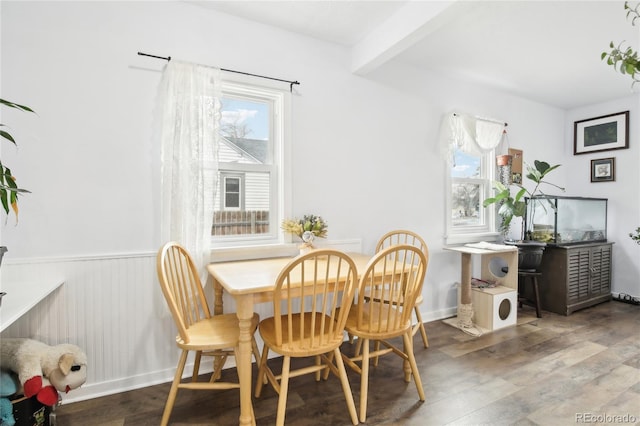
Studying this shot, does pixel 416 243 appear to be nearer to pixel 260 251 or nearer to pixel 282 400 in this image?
pixel 260 251

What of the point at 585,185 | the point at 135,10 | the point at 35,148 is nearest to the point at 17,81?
the point at 35,148

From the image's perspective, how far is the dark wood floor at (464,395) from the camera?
5.94 feet

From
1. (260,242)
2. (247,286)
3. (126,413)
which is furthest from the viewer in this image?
(260,242)

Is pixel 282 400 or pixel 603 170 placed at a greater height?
pixel 603 170

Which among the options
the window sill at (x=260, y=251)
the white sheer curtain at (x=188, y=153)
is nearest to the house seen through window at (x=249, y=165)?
the window sill at (x=260, y=251)

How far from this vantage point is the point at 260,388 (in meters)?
2.00

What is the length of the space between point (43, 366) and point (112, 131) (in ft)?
4.49

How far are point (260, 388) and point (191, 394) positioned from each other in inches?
17.4

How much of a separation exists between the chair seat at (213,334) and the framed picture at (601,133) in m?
4.95

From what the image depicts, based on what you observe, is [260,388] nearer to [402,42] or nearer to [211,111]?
[211,111]

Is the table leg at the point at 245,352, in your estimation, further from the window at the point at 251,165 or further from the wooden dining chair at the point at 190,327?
the window at the point at 251,165

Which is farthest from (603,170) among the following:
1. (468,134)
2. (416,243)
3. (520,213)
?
(416,243)

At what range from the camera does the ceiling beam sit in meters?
2.04

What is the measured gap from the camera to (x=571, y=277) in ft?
11.8
